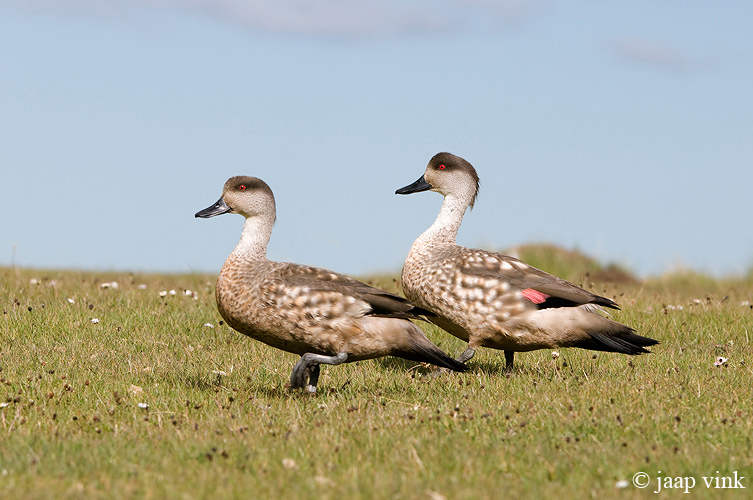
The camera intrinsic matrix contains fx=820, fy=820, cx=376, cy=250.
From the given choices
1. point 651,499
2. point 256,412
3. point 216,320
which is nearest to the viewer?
point 651,499

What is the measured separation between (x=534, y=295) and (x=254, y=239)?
3030mm

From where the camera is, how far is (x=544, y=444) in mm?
6117

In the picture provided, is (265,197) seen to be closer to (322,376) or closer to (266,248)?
(266,248)

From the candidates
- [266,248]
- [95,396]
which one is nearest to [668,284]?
[266,248]

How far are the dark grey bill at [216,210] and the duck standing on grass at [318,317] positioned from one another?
986 millimetres

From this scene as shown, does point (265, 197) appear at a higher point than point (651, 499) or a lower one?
higher

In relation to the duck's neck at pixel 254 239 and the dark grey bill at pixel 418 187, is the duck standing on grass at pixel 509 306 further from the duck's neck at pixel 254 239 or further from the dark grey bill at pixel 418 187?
the duck's neck at pixel 254 239

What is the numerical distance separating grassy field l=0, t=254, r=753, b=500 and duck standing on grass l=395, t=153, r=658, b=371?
1.31ft

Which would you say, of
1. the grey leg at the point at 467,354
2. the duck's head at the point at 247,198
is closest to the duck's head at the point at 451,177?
the grey leg at the point at 467,354

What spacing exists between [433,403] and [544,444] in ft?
5.31

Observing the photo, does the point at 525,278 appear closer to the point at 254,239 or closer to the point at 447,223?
the point at 447,223

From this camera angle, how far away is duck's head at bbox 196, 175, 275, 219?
29.0ft

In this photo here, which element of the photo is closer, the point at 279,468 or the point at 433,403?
the point at 279,468

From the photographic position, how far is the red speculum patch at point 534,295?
866cm
